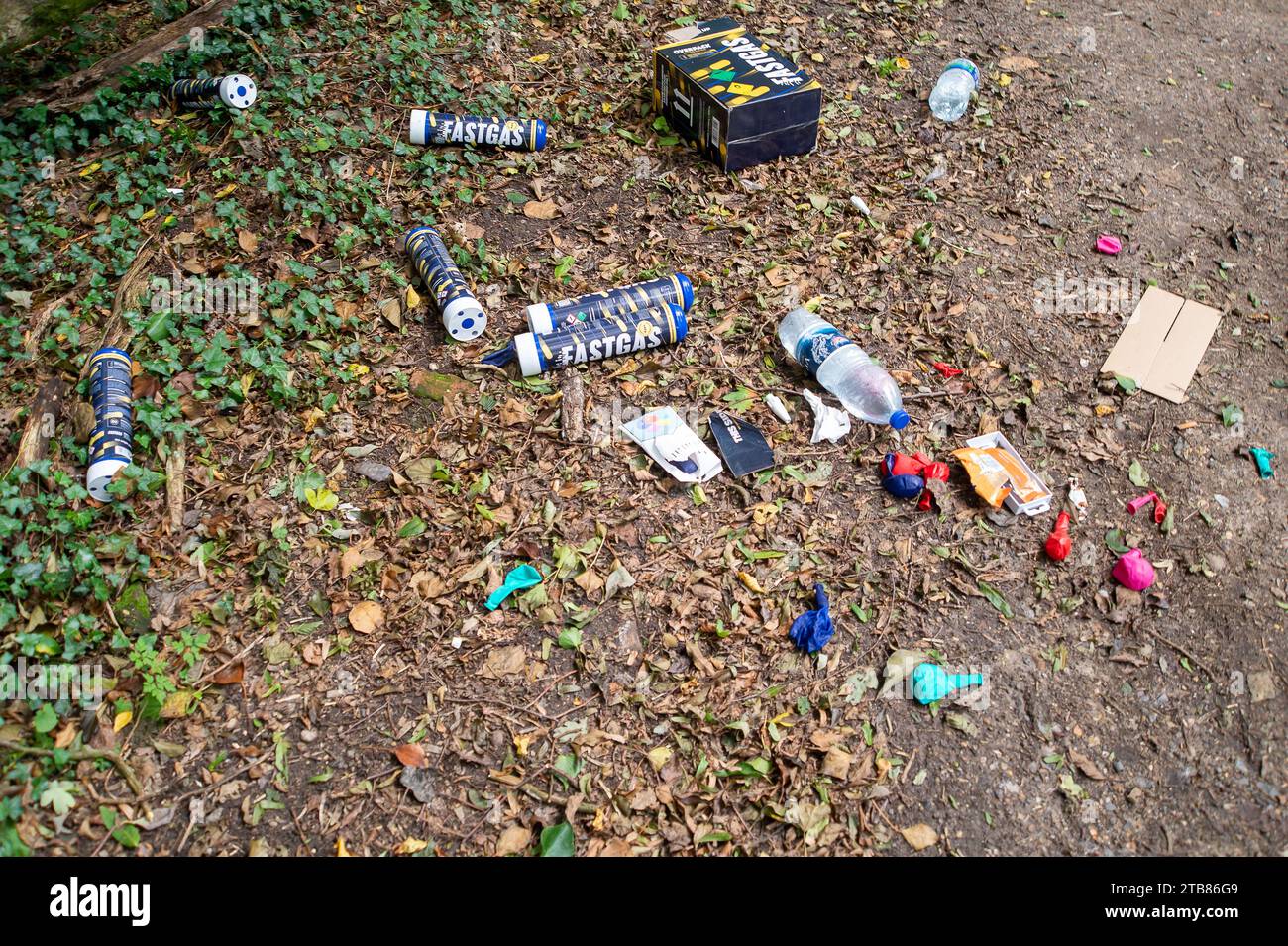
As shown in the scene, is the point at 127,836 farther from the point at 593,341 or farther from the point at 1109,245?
the point at 1109,245

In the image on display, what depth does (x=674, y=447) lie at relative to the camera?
371 centimetres

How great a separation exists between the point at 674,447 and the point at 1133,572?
1.98m

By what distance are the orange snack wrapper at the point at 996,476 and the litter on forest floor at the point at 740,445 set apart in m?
0.89

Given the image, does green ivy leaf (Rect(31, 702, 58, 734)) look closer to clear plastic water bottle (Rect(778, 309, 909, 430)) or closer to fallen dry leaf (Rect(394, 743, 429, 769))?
fallen dry leaf (Rect(394, 743, 429, 769))

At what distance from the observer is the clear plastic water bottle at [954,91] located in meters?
5.54

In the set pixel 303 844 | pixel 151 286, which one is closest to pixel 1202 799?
pixel 303 844

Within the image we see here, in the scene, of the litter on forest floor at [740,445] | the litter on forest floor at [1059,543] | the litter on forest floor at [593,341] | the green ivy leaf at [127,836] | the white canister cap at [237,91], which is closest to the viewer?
the green ivy leaf at [127,836]

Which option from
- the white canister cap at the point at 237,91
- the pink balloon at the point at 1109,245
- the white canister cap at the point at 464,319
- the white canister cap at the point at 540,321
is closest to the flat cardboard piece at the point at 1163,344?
the pink balloon at the point at 1109,245

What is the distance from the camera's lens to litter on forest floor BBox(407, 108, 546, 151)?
16.2 ft

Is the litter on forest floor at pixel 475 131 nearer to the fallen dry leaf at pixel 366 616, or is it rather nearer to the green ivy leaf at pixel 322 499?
the green ivy leaf at pixel 322 499

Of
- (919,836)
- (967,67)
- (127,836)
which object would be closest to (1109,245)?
(967,67)

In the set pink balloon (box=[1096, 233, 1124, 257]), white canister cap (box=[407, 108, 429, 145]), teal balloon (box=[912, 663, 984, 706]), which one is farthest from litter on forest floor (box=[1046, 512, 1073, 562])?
white canister cap (box=[407, 108, 429, 145])

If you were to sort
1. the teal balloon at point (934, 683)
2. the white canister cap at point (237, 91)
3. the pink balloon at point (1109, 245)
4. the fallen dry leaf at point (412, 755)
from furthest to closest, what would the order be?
the white canister cap at point (237, 91), the pink balloon at point (1109, 245), the teal balloon at point (934, 683), the fallen dry leaf at point (412, 755)

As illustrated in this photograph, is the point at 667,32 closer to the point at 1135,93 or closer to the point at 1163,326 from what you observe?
the point at 1135,93
